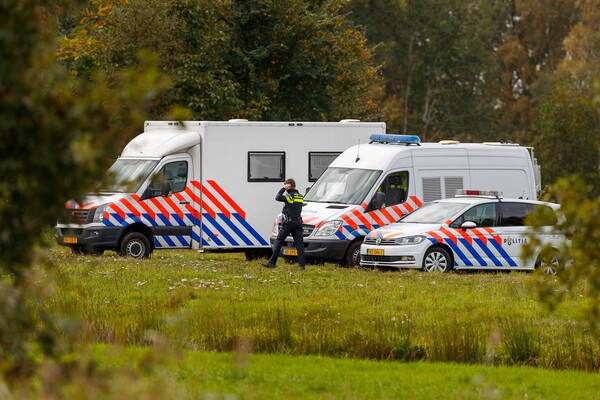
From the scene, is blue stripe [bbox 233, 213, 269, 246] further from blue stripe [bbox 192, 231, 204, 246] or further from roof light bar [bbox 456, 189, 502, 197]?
roof light bar [bbox 456, 189, 502, 197]

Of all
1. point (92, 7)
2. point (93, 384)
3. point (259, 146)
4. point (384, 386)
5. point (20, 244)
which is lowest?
point (384, 386)

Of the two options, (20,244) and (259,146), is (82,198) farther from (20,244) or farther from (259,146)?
(259,146)

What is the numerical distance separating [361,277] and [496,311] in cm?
476

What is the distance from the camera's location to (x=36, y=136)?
503 cm

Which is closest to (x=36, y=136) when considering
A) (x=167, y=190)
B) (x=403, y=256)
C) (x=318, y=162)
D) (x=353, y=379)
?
(x=353, y=379)

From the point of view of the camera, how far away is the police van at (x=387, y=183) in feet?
73.0

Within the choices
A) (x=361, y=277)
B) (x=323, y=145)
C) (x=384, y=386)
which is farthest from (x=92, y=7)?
(x=384, y=386)

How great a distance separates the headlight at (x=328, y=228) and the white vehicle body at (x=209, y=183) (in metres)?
2.56

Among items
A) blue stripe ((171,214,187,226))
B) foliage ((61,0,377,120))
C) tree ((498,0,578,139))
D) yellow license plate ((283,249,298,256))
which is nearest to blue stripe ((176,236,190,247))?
blue stripe ((171,214,187,226))

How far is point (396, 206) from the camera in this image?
75.1 feet

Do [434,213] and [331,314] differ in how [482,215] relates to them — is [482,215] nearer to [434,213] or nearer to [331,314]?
[434,213]

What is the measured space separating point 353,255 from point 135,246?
4.29 meters

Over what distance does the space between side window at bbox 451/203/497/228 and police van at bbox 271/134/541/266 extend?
5.77 ft

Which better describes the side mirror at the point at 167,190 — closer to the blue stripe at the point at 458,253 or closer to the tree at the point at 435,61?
the blue stripe at the point at 458,253
